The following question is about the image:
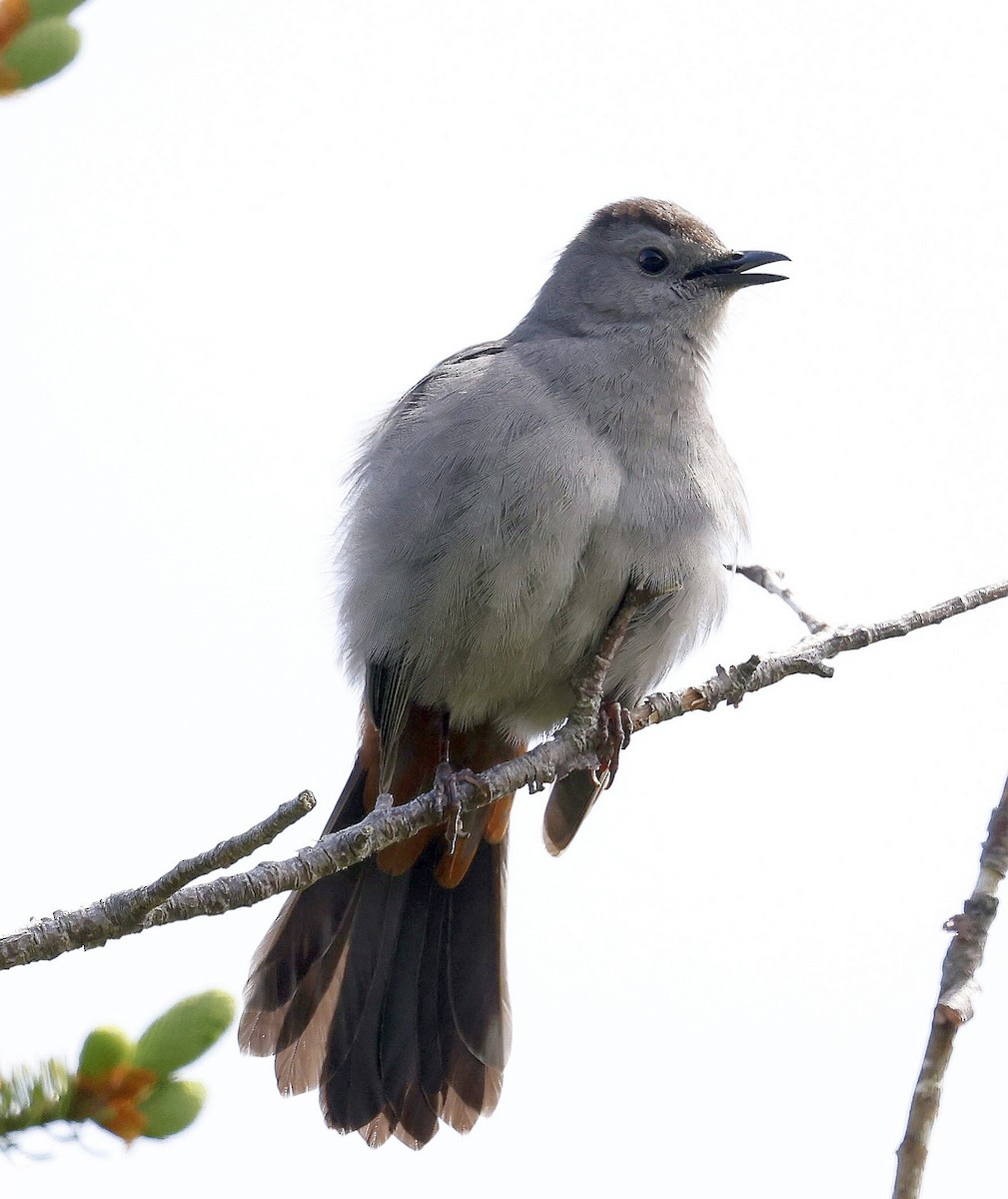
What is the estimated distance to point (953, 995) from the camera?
87.4 inches

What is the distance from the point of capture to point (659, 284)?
17.5 ft

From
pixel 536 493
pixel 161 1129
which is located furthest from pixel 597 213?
pixel 161 1129

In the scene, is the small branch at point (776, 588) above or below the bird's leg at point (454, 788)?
above

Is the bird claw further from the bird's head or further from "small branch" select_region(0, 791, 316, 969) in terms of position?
the bird's head

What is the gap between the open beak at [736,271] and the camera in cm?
533

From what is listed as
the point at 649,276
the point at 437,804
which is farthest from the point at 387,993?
the point at 649,276

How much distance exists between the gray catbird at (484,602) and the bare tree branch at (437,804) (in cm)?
50

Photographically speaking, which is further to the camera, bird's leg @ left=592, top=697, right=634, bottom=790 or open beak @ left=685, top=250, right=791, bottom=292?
open beak @ left=685, top=250, right=791, bottom=292

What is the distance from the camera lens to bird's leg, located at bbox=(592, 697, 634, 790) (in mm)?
4207

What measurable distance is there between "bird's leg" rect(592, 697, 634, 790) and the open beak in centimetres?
192

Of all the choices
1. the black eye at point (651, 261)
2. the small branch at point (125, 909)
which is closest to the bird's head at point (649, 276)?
the black eye at point (651, 261)

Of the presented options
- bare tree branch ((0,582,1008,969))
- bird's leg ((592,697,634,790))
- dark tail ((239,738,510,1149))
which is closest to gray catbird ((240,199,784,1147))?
dark tail ((239,738,510,1149))

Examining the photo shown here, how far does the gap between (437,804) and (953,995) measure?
5.01 feet

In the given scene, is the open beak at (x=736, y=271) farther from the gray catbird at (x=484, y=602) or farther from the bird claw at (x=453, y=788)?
the bird claw at (x=453, y=788)
